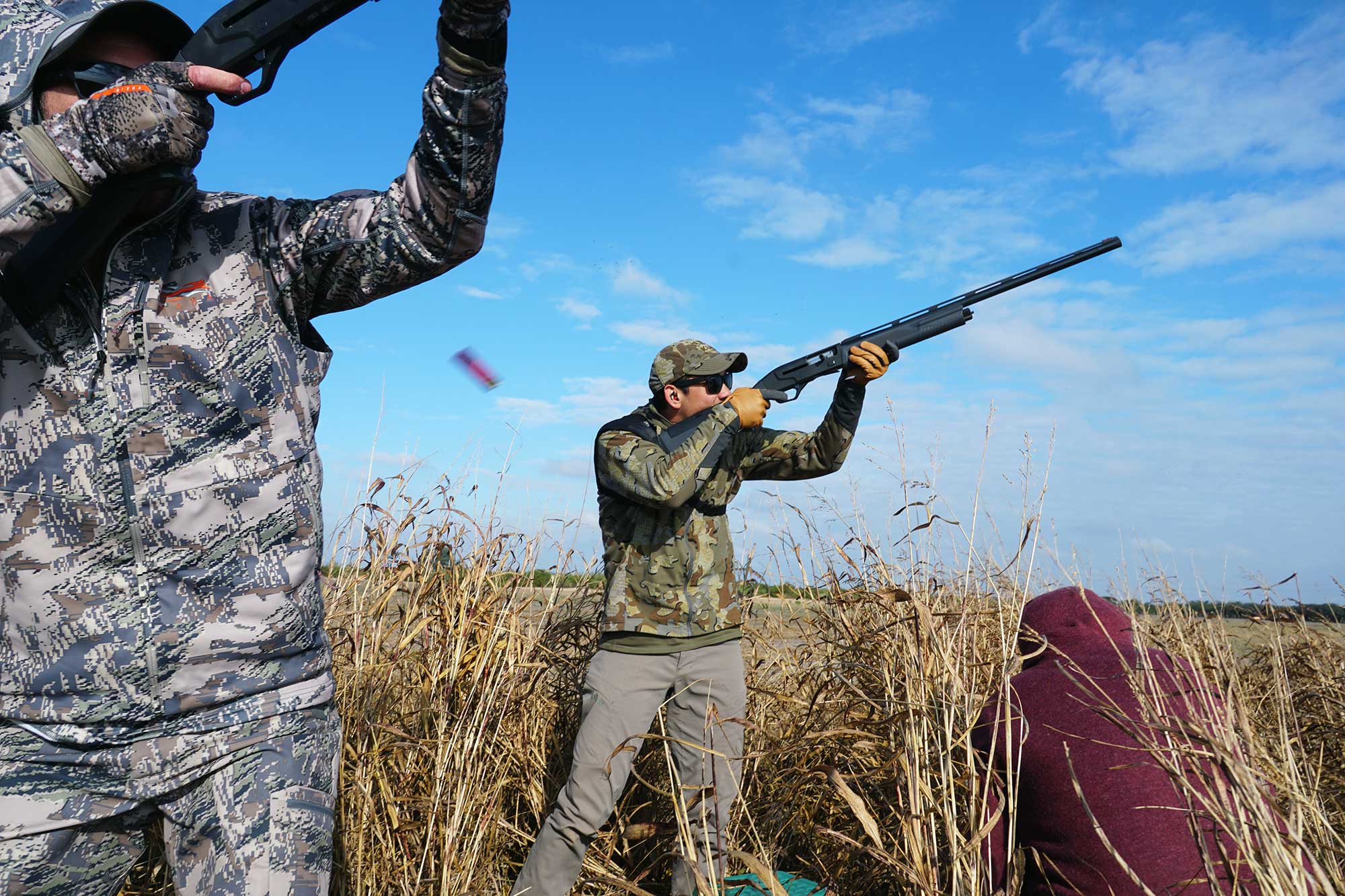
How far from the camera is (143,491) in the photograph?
1.53 m

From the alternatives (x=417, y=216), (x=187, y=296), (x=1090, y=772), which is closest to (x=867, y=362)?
(x=1090, y=772)

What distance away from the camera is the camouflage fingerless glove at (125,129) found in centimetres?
144

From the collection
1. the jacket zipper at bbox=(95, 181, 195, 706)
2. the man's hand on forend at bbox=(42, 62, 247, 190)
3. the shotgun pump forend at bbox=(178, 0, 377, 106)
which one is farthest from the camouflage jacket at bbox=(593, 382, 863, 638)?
the man's hand on forend at bbox=(42, 62, 247, 190)

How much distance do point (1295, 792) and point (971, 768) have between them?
0.68 meters

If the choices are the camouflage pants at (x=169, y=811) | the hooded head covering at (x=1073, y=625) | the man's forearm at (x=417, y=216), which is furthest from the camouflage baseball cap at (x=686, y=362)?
the camouflage pants at (x=169, y=811)

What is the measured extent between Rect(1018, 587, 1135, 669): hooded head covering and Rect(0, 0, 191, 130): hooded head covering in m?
2.36

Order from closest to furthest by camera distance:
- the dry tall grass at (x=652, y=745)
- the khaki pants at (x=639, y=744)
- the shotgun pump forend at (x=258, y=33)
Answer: the shotgun pump forend at (x=258, y=33) → the dry tall grass at (x=652, y=745) → the khaki pants at (x=639, y=744)

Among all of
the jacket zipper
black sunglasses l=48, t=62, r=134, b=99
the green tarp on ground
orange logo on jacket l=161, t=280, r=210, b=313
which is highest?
black sunglasses l=48, t=62, r=134, b=99

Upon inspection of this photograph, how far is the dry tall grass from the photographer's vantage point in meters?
2.35

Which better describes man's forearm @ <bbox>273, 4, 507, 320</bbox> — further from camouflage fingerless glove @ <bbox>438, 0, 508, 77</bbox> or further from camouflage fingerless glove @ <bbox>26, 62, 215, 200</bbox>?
camouflage fingerless glove @ <bbox>26, 62, 215, 200</bbox>

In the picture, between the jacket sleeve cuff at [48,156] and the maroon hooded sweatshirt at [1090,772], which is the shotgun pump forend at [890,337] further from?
the jacket sleeve cuff at [48,156]

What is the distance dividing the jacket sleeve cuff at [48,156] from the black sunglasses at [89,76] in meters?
0.18

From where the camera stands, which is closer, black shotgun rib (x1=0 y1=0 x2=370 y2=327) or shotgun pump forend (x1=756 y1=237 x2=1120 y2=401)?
black shotgun rib (x1=0 y1=0 x2=370 y2=327)

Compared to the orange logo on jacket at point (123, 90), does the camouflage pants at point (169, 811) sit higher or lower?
lower
